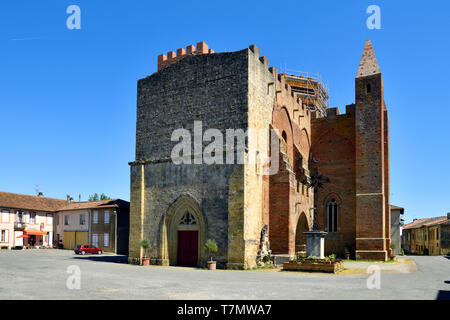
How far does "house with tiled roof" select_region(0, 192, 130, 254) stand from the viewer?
39969 mm

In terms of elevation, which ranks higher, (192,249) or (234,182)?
(234,182)

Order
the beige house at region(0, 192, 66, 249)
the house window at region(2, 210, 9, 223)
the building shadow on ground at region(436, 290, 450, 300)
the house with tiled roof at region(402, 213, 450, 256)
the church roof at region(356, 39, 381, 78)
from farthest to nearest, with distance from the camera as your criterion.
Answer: the house with tiled roof at region(402, 213, 450, 256) < the beige house at region(0, 192, 66, 249) < the house window at region(2, 210, 9, 223) < the church roof at region(356, 39, 381, 78) < the building shadow on ground at region(436, 290, 450, 300)

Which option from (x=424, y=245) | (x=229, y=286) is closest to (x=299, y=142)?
(x=229, y=286)

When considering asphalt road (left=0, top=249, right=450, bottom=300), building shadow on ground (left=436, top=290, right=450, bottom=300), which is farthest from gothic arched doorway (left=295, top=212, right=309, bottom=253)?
building shadow on ground (left=436, top=290, right=450, bottom=300)

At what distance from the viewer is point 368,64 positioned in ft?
102

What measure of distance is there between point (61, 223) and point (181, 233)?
3101cm

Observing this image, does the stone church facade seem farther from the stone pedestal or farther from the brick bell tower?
the stone pedestal

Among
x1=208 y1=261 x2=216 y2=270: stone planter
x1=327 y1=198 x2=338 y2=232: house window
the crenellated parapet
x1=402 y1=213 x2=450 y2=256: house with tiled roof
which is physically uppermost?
the crenellated parapet

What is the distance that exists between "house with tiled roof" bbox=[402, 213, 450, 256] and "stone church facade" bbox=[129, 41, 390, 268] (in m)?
25.4

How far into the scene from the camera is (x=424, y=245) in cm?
5888

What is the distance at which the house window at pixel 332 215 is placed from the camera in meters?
31.7

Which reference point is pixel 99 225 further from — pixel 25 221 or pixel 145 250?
pixel 145 250
